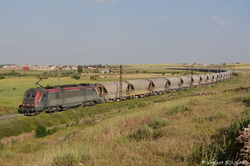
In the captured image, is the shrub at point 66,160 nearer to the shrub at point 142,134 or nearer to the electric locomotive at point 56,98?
the shrub at point 142,134

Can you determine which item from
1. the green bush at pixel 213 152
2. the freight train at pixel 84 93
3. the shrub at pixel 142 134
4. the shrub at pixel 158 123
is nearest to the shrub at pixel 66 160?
the green bush at pixel 213 152

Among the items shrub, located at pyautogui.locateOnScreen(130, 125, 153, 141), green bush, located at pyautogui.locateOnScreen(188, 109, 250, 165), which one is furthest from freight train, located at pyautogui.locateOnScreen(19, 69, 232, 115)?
green bush, located at pyautogui.locateOnScreen(188, 109, 250, 165)

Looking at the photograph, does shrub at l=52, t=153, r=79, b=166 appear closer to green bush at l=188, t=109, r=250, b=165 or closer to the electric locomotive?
green bush at l=188, t=109, r=250, b=165

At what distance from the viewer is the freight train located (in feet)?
93.6

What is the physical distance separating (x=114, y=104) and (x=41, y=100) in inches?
505

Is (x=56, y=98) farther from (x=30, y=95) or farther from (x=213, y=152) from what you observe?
(x=213, y=152)

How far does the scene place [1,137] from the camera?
74.6 ft

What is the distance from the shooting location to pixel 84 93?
33.8m

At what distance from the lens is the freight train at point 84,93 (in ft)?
93.6

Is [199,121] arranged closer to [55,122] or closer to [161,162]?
[161,162]

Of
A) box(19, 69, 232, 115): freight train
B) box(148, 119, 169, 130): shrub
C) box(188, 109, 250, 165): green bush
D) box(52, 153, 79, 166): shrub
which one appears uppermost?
box(188, 109, 250, 165): green bush

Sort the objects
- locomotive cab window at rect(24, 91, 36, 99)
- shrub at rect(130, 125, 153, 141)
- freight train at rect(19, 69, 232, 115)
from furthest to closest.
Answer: freight train at rect(19, 69, 232, 115)
locomotive cab window at rect(24, 91, 36, 99)
shrub at rect(130, 125, 153, 141)

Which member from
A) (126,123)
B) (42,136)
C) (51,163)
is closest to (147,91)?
(42,136)

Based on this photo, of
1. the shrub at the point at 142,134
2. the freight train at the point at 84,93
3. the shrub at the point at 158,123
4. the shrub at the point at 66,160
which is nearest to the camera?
the shrub at the point at 66,160
